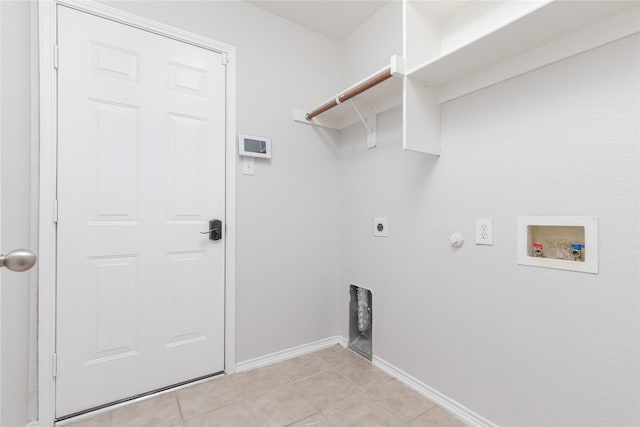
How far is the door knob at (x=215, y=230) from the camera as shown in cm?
188

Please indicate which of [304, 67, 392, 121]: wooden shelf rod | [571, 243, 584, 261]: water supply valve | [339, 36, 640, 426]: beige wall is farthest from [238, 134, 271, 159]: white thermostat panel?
[571, 243, 584, 261]: water supply valve

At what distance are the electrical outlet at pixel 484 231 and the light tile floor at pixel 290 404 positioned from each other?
90 centimetres

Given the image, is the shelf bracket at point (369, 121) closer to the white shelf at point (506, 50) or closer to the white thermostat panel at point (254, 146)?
the white shelf at point (506, 50)

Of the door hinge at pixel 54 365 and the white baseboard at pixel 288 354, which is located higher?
the door hinge at pixel 54 365

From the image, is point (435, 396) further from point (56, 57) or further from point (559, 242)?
point (56, 57)

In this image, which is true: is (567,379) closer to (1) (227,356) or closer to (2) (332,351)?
(2) (332,351)

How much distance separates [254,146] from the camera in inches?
79.6

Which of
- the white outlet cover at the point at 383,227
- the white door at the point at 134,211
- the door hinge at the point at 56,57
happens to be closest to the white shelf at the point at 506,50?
the white outlet cover at the point at 383,227

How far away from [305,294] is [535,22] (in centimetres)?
196

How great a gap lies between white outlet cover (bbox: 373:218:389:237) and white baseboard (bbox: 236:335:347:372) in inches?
36.2

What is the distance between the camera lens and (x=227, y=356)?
1.95 meters

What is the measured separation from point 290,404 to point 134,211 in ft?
4.44

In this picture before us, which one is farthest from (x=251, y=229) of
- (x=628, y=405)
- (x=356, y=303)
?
(x=628, y=405)

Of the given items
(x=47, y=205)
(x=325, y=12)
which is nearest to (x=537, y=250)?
(x=325, y=12)
